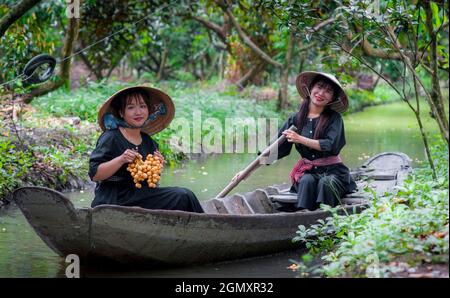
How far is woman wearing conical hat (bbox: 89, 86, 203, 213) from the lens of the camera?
21.6 ft

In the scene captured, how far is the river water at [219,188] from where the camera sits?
22.2 feet

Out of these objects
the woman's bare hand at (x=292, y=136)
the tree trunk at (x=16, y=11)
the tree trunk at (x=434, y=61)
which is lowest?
the woman's bare hand at (x=292, y=136)

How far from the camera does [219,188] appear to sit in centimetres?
1141

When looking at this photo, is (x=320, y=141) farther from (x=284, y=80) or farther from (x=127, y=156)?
(x=284, y=80)

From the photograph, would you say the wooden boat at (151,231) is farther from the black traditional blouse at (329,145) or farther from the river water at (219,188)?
the black traditional blouse at (329,145)

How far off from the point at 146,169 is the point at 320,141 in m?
1.90

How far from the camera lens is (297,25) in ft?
26.5

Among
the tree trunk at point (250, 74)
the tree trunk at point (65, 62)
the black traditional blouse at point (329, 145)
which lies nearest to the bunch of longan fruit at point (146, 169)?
the black traditional blouse at point (329, 145)

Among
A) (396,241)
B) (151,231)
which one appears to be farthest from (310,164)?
(396,241)

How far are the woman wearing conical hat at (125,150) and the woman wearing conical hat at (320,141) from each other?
1292 millimetres

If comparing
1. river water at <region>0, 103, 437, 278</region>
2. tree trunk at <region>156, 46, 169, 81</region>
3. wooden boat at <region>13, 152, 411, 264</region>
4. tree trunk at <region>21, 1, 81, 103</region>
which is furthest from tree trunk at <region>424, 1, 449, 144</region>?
tree trunk at <region>156, 46, 169, 81</region>

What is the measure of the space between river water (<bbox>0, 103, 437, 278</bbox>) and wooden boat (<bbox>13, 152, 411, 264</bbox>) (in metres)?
0.13
